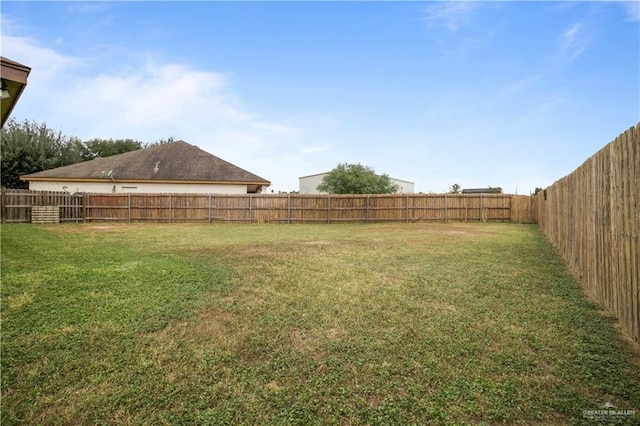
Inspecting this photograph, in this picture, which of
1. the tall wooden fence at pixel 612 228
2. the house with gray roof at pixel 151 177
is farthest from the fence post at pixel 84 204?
the tall wooden fence at pixel 612 228

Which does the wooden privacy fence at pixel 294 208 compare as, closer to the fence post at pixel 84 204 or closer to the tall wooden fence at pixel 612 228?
→ the fence post at pixel 84 204

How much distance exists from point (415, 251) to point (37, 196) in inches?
800

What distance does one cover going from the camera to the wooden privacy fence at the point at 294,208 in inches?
770

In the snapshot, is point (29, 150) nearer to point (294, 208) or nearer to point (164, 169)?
point (164, 169)

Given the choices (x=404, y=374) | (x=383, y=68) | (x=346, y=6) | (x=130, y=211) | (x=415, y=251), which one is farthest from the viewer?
(x=130, y=211)

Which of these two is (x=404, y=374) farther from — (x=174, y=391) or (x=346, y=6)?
(x=346, y=6)

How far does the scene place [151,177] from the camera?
22641mm

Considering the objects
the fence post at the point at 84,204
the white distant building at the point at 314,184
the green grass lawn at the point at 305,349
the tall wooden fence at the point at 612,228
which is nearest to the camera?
the green grass lawn at the point at 305,349

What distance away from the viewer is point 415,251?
8180 millimetres

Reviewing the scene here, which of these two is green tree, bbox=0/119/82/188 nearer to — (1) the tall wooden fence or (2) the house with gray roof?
(2) the house with gray roof

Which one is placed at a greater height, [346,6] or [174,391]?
[346,6]

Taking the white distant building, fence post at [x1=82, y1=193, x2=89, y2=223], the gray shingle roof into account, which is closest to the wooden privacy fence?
fence post at [x1=82, y1=193, x2=89, y2=223]

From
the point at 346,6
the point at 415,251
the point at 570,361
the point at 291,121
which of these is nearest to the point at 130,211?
the point at 291,121

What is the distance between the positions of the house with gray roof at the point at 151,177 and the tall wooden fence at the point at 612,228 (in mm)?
19863
